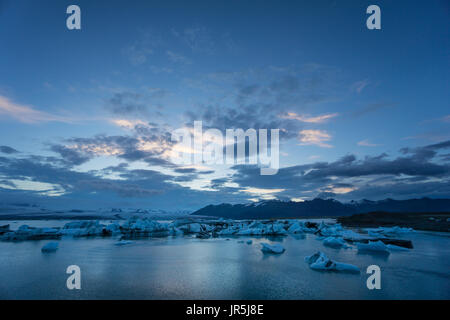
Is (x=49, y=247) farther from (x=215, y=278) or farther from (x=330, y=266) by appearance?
(x=330, y=266)

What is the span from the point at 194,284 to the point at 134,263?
5863 mm

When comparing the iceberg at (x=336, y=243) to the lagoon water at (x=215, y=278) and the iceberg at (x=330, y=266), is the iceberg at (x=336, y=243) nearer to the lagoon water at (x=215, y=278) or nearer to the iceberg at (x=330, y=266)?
the lagoon water at (x=215, y=278)

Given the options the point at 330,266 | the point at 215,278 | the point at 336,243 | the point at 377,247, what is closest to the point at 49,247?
the point at 215,278

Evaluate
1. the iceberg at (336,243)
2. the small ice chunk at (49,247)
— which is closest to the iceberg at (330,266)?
the iceberg at (336,243)

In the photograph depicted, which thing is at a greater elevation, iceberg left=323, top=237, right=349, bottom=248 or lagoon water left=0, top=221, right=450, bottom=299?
lagoon water left=0, top=221, right=450, bottom=299

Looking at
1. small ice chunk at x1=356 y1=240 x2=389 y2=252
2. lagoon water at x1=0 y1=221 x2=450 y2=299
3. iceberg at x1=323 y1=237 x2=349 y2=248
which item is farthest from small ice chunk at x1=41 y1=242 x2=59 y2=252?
small ice chunk at x1=356 y1=240 x2=389 y2=252

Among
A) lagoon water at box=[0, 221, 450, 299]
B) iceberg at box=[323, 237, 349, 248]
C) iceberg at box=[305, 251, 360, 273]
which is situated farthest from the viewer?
iceberg at box=[323, 237, 349, 248]

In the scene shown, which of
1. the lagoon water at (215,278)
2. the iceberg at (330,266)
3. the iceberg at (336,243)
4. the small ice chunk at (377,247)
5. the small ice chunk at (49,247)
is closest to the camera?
the lagoon water at (215,278)

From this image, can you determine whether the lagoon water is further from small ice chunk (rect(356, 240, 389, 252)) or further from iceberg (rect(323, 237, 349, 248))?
iceberg (rect(323, 237, 349, 248))

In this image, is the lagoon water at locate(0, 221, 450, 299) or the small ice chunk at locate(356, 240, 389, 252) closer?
the lagoon water at locate(0, 221, 450, 299)

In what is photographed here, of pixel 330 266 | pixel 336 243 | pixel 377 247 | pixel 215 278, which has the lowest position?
pixel 336 243

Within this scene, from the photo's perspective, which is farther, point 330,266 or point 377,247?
point 377,247
